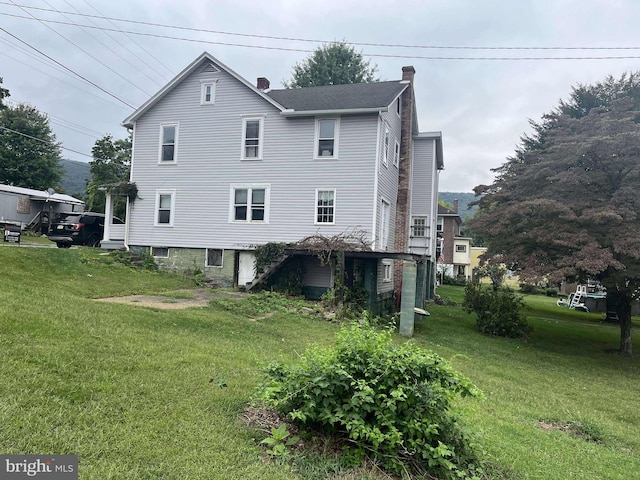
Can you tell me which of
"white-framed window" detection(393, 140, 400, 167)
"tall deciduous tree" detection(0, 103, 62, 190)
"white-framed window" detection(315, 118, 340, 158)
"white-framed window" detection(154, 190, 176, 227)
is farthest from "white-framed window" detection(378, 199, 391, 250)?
"tall deciduous tree" detection(0, 103, 62, 190)

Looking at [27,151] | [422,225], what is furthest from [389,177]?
[27,151]

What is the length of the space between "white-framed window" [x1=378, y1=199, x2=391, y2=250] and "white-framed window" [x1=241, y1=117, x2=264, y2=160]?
5.41m

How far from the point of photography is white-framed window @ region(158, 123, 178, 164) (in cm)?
1839

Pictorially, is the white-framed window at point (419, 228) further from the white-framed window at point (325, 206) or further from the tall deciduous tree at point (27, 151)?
the tall deciduous tree at point (27, 151)

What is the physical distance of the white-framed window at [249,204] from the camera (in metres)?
17.2

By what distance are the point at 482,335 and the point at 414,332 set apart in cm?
336

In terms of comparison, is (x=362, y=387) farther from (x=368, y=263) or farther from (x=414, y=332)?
(x=368, y=263)

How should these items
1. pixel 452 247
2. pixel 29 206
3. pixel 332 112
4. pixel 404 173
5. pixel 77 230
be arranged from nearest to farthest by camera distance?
pixel 332 112 < pixel 77 230 < pixel 404 173 < pixel 29 206 < pixel 452 247

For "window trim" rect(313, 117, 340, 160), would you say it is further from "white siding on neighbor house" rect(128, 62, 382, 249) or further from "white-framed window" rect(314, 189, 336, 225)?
"white-framed window" rect(314, 189, 336, 225)

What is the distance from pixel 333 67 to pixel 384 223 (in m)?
22.9

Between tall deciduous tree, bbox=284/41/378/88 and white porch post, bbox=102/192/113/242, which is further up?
tall deciduous tree, bbox=284/41/378/88

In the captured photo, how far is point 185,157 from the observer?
59.7 feet

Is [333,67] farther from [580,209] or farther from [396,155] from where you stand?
[580,209]

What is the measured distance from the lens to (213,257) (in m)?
17.9
